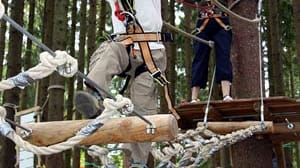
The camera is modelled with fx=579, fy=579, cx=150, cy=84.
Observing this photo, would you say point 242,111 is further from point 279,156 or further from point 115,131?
point 115,131

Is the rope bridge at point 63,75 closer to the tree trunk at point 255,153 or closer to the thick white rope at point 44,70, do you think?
the thick white rope at point 44,70

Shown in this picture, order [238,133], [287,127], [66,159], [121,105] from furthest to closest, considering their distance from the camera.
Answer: [66,159] < [287,127] < [238,133] < [121,105]

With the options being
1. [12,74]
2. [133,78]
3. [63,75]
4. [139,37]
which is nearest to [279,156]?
[133,78]

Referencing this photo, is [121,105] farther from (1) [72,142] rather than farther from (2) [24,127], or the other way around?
(2) [24,127]

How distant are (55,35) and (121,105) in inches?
146

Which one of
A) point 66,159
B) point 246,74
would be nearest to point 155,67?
point 246,74

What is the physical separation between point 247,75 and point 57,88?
5.78 feet

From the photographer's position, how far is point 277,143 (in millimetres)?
4957

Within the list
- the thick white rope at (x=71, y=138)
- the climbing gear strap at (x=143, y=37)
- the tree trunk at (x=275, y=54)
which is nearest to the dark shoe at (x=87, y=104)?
the thick white rope at (x=71, y=138)

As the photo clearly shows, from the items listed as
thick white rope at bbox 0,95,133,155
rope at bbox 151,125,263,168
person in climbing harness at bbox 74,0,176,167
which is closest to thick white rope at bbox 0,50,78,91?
thick white rope at bbox 0,95,133,155

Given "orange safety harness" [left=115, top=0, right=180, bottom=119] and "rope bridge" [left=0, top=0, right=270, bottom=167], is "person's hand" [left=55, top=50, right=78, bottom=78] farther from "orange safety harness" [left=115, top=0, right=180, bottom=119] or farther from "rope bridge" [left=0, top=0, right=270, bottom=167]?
"orange safety harness" [left=115, top=0, right=180, bottom=119]

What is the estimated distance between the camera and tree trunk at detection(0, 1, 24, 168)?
249 inches

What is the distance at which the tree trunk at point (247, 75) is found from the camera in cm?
490

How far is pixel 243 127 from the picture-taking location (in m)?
4.14
